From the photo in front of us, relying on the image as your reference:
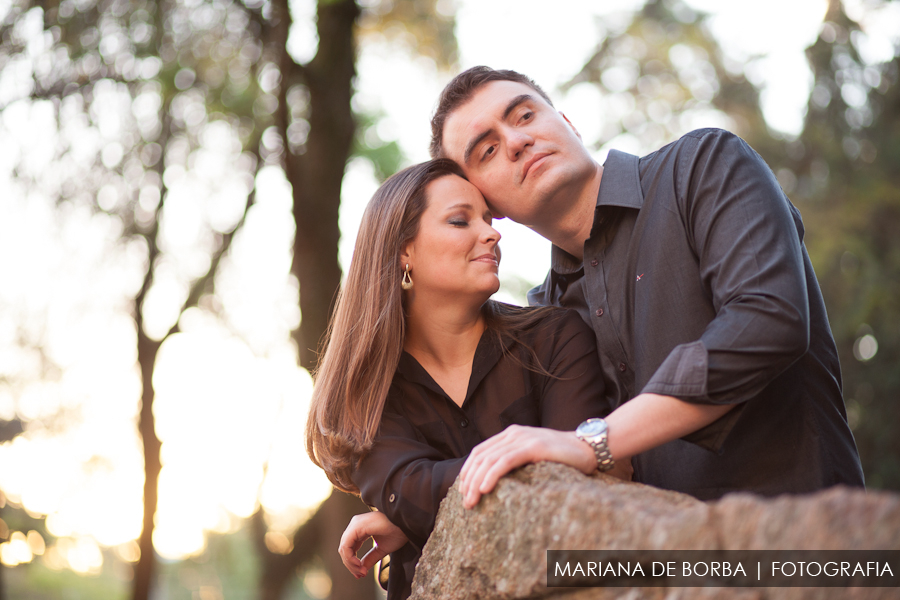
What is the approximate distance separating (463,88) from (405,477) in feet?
6.01

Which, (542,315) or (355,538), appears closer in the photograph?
(355,538)

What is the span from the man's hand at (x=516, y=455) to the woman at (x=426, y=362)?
0.33m

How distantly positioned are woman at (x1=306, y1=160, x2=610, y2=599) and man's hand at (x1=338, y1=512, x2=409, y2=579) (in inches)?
0.6

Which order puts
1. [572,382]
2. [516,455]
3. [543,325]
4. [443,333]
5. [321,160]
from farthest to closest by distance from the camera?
[321,160] < [443,333] < [543,325] < [572,382] < [516,455]

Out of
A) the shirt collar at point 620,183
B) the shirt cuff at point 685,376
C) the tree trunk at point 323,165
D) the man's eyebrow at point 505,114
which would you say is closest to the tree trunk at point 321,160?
the tree trunk at point 323,165

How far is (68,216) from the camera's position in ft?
34.6

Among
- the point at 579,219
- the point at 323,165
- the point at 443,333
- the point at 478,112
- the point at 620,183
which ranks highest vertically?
the point at 478,112

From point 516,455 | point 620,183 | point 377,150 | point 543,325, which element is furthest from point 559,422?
point 377,150

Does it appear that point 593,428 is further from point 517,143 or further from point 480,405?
point 517,143

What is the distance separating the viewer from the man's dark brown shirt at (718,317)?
6.44ft

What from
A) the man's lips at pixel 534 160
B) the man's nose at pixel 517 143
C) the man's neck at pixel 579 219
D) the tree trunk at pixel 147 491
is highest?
the man's nose at pixel 517 143

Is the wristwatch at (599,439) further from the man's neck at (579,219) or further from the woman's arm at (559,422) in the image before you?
the man's neck at (579,219)

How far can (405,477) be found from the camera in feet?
7.82

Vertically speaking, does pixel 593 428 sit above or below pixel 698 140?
below
